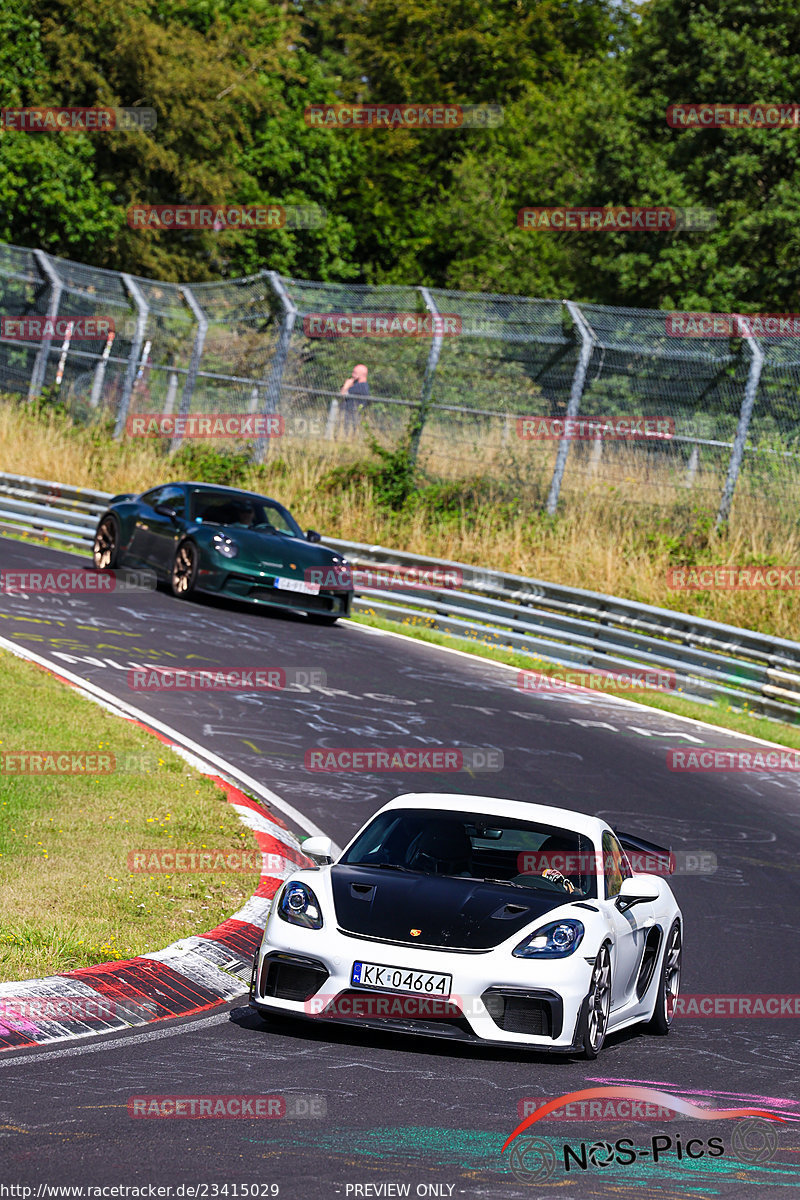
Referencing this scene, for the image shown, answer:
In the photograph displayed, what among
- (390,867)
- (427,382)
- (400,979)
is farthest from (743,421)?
(400,979)

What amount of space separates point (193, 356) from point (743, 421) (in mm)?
9846

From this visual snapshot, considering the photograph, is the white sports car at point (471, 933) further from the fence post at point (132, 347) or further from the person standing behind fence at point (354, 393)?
the fence post at point (132, 347)

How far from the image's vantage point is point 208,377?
2670 centimetres

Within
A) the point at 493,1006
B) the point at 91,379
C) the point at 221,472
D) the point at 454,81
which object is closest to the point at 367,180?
the point at 454,81

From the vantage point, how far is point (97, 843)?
9.24m

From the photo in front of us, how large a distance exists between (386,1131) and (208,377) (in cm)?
2229

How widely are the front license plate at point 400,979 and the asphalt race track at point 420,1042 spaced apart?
288mm

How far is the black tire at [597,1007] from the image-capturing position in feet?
21.8

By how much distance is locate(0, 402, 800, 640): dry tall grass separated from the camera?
20.2 m

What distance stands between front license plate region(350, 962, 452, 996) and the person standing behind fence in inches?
744

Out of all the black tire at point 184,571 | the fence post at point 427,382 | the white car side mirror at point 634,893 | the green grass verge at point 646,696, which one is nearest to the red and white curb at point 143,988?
the white car side mirror at point 634,893

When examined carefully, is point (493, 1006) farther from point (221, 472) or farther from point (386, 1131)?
point (221, 472)

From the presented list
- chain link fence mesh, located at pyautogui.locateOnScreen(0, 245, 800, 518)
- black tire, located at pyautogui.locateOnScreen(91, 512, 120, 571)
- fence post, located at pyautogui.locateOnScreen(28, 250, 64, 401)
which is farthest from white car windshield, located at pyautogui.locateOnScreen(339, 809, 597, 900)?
fence post, located at pyautogui.locateOnScreen(28, 250, 64, 401)

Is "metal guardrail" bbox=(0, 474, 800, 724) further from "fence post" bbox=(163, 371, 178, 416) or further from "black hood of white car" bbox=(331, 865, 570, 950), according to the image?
"black hood of white car" bbox=(331, 865, 570, 950)
